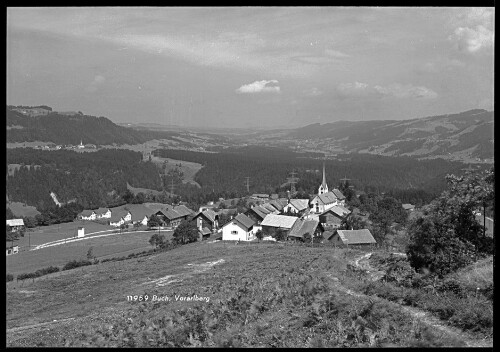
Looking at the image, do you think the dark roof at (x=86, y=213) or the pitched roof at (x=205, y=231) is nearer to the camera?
the dark roof at (x=86, y=213)

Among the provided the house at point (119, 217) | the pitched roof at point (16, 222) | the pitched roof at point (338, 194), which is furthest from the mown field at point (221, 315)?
the pitched roof at point (338, 194)

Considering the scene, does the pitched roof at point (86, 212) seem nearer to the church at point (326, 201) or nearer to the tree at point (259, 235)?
the tree at point (259, 235)

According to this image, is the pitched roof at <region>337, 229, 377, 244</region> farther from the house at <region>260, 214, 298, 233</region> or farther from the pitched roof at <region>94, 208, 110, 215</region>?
the pitched roof at <region>94, 208, 110, 215</region>

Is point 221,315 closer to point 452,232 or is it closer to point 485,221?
point 452,232

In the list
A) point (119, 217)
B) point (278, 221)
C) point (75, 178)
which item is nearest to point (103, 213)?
point (119, 217)

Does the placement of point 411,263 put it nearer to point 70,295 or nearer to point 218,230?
point 70,295

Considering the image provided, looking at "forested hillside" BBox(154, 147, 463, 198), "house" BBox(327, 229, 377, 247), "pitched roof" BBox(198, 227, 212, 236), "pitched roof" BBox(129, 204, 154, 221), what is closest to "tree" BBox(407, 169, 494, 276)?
"house" BBox(327, 229, 377, 247)

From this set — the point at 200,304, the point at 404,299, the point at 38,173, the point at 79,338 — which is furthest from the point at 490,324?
the point at 38,173
